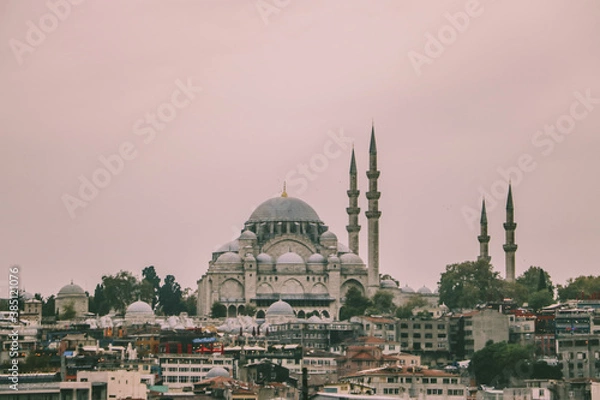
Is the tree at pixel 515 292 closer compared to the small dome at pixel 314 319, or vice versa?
the small dome at pixel 314 319

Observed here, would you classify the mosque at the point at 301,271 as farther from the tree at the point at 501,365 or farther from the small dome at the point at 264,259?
the tree at the point at 501,365

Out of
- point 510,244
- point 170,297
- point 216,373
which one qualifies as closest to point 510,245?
point 510,244

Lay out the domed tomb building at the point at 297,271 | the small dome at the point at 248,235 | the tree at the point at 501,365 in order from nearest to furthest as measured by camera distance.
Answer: the tree at the point at 501,365, the domed tomb building at the point at 297,271, the small dome at the point at 248,235

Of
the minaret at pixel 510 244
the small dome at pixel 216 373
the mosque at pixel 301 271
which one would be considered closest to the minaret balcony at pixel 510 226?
the minaret at pixel 510 244

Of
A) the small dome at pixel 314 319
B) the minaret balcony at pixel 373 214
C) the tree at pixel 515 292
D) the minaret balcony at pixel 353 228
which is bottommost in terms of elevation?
the small dome at pixel 314 319

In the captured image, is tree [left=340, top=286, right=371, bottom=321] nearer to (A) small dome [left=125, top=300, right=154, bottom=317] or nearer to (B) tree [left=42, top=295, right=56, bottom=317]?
(A) small dome [left=125, top=300, right=154, bottom=317]

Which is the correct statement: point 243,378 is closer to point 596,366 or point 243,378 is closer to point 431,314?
point 596,366

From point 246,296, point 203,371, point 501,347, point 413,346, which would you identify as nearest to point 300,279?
point 246,296

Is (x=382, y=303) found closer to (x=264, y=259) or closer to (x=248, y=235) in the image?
(x=264, y=259)
